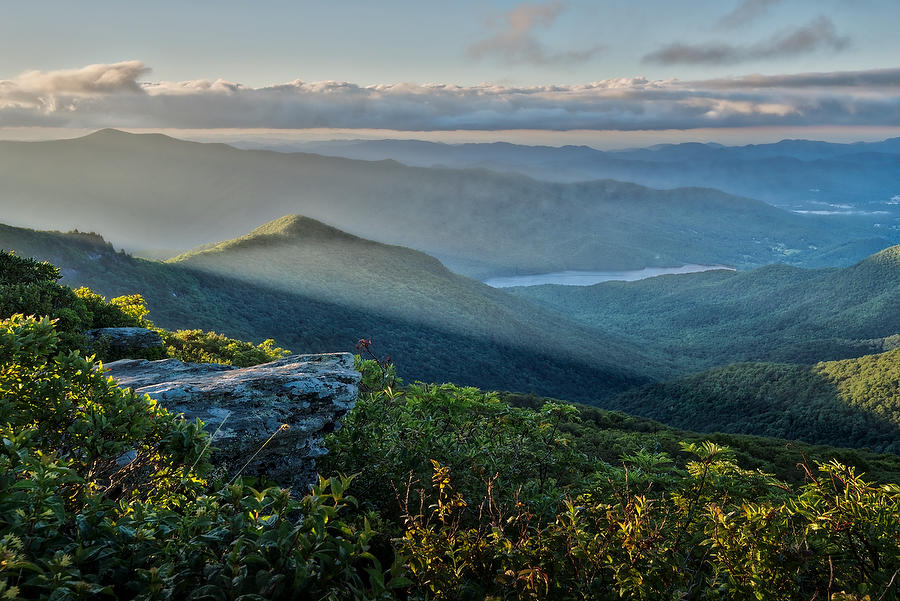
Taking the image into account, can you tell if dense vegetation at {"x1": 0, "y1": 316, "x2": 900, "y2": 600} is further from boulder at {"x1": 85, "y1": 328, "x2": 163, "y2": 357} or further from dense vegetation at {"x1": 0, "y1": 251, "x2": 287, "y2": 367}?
boulder at {"x1": 85, "y1": 328, "x2": 163, "y2": 357}

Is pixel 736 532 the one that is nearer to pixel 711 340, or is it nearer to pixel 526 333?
pixel 526 333

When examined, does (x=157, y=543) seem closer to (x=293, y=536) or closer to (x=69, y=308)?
(x=293, y=536)

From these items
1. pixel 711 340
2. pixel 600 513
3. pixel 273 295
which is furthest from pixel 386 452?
pixel 711 340

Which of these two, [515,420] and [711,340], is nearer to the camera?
[515,420]

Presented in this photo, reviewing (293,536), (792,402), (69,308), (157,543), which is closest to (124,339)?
(69,308)

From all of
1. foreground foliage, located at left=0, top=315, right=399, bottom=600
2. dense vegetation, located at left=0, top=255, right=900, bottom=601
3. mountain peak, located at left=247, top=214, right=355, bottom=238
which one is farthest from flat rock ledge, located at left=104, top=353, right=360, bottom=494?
mountain peak, located at left=247, top=214, right=355, bottom=238

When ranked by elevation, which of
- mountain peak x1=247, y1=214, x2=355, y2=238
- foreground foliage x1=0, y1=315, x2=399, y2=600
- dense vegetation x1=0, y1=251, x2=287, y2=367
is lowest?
mountain peak x1=247, y1=214, x2=355, y2=238
